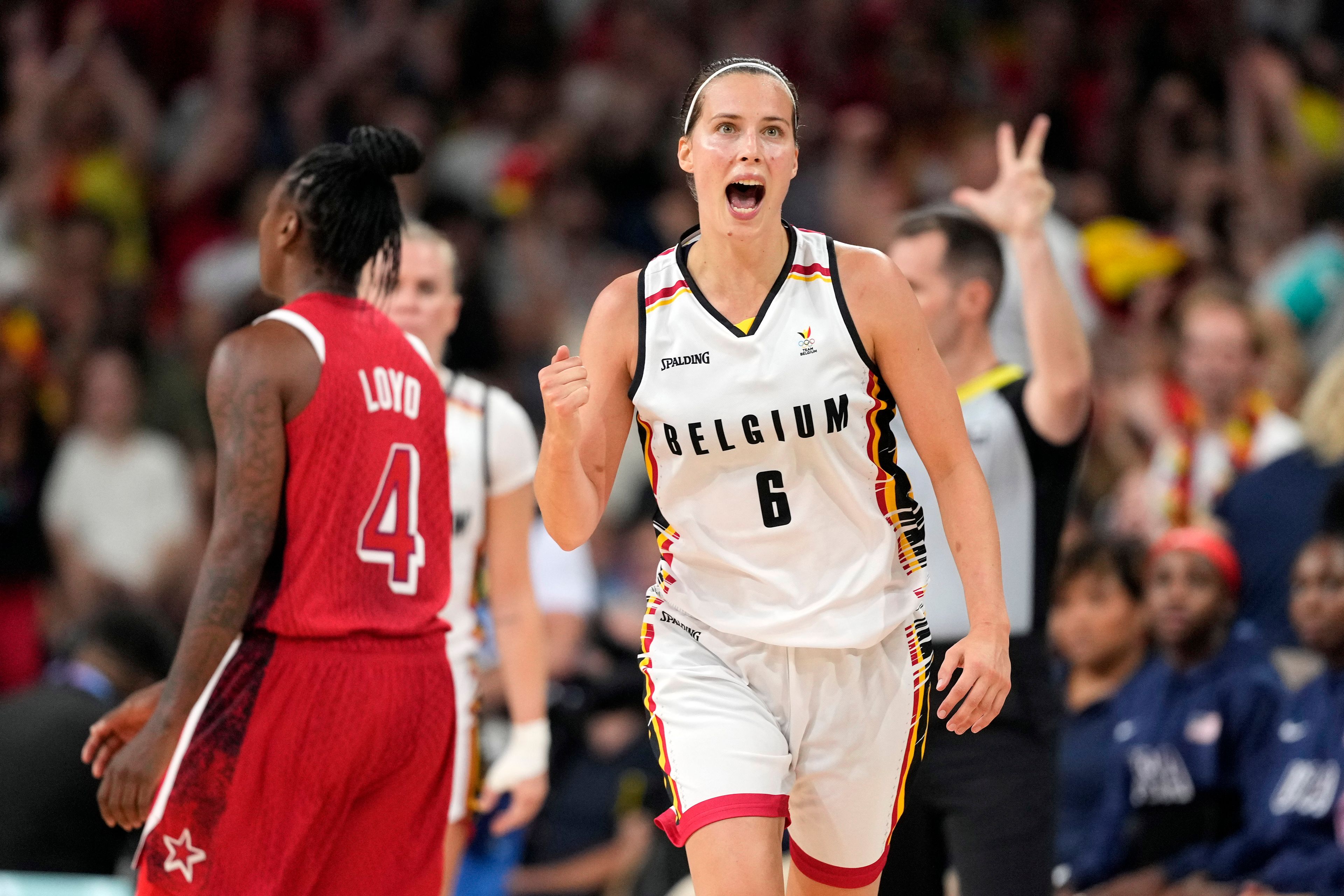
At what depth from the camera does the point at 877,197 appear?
11.2m

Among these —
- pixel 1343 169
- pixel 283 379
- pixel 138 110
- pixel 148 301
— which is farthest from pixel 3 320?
pixel 1343 169

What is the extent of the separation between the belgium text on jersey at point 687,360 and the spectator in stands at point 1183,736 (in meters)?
3.72

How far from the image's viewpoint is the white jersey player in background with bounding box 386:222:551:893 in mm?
5293

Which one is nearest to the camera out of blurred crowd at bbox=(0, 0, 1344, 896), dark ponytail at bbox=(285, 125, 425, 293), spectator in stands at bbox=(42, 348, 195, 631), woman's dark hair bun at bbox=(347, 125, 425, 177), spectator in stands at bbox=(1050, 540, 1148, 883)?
dark ponytail at bbox=(285, 125, 425, 293)

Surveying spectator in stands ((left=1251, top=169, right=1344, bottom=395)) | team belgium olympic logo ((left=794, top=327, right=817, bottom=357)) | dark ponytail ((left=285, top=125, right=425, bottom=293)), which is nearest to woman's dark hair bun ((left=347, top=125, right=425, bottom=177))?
dark ponytail ((left=285, top=125, right=425, bottom=293))

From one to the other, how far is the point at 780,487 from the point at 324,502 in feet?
3.54

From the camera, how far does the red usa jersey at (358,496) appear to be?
3.98 metres

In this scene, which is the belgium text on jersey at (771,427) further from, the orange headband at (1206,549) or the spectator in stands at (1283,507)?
the spectator in stands at (1283,507)

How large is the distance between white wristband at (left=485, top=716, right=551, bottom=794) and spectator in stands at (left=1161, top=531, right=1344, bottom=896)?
107 inches

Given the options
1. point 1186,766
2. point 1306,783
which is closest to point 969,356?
point 1306,783

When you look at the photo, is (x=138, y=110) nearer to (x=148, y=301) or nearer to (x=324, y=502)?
(x=148, y=301)

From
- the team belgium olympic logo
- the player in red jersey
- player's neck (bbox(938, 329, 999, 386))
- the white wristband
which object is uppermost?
player's neck (bbox(938, 329, 999, 386))

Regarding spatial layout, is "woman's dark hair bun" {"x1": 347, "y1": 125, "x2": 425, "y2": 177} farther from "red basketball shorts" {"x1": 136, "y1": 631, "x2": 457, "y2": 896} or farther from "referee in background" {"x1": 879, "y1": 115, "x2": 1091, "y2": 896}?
"referee in background" {"x1": 879, "y1": 115, "x2": 1091, "y2": 896}

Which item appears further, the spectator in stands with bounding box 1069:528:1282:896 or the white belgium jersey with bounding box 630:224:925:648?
the spectator in stands with bounding box 1069:528:1282:896
